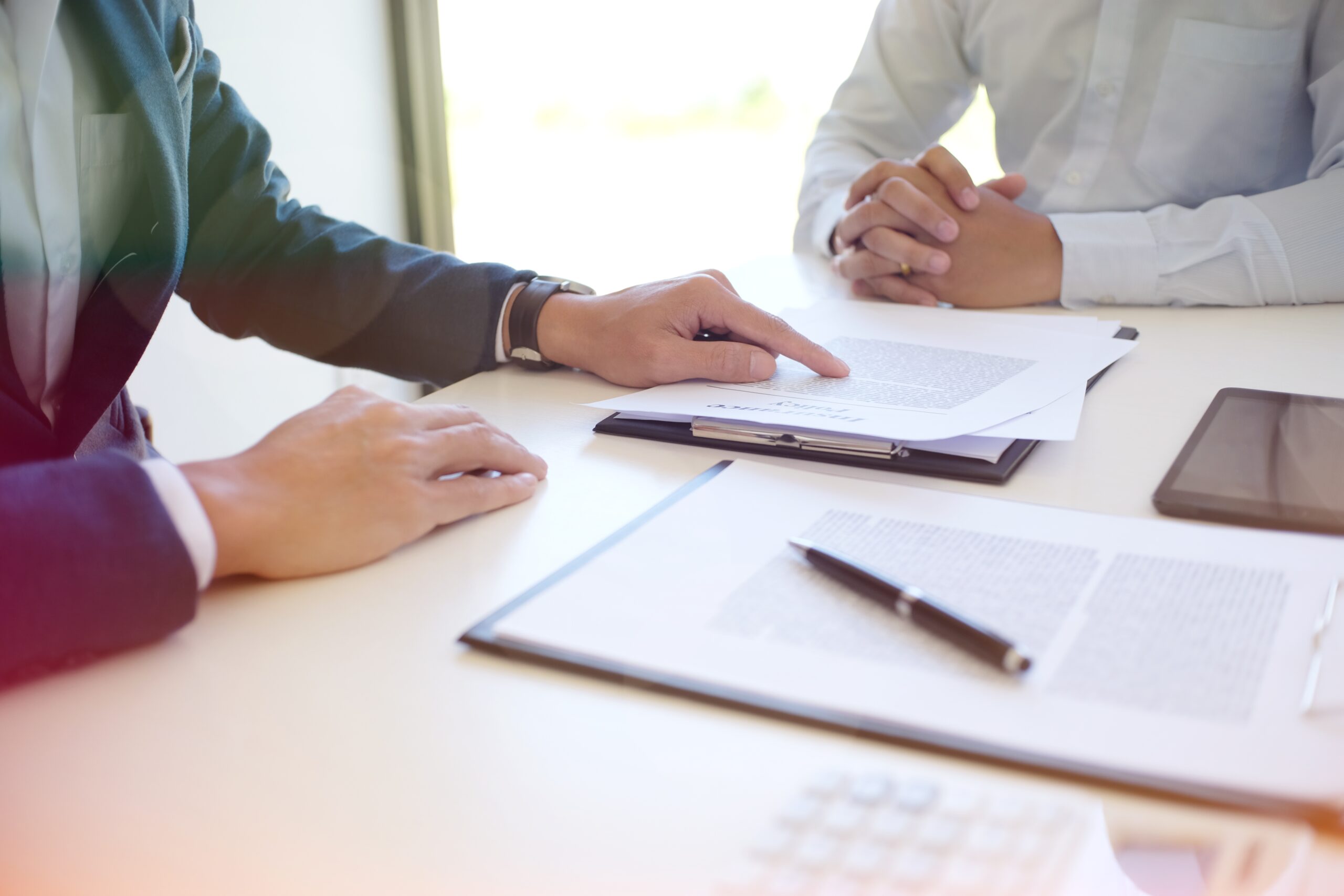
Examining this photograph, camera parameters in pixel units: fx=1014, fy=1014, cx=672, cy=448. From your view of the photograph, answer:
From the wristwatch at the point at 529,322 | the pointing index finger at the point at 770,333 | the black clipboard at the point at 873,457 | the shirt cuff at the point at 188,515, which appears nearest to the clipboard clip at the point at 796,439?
the black clipboard at the point at 873,457

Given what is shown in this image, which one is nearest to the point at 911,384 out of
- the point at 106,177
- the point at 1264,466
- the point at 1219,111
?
the point at 1264,466

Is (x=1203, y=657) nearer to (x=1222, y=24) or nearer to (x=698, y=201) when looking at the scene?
(x=1222, y=24)

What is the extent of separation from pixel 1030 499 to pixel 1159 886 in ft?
1.05

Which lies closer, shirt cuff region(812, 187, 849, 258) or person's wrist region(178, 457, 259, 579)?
person's wrist region(178, 457, 259, 579)

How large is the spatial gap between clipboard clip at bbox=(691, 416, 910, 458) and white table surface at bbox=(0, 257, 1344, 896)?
0.60 feet

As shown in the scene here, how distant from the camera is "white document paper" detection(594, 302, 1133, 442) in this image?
2.32 feet

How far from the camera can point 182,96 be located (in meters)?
0.85

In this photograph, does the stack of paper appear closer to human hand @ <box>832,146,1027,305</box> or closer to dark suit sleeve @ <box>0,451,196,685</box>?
human hand @ <box>832,146,1027,305</box>

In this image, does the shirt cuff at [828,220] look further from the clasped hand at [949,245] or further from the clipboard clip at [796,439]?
the clipboard clip at [796,439]

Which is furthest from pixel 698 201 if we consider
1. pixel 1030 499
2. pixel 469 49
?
pixel 1030 499

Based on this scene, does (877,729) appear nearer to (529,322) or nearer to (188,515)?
(188,515)

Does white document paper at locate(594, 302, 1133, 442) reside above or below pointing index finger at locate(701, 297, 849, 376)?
below

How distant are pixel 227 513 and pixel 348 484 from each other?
0.22 ft

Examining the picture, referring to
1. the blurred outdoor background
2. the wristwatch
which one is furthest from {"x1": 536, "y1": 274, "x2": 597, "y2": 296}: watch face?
the blurred outdoor background
